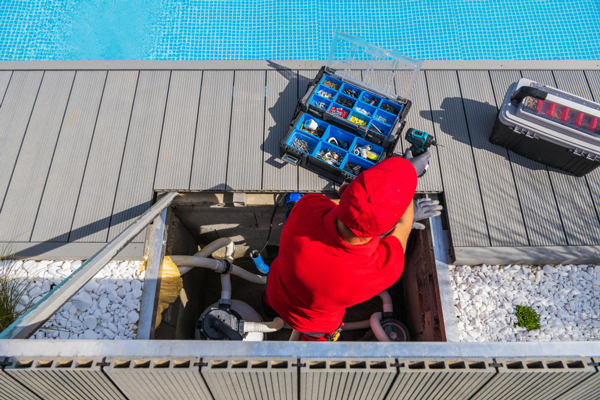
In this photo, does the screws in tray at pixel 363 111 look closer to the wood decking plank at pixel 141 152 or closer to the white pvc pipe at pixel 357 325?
the wood decking plank at pixel 141 152

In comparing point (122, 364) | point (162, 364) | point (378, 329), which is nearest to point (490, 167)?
point (378, 329)

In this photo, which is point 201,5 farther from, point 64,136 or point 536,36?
point 536,36

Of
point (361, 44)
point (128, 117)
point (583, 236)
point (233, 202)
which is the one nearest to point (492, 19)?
point (361, 44)

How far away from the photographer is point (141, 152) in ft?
12.2

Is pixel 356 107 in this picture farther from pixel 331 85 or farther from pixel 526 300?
pixel 526 300

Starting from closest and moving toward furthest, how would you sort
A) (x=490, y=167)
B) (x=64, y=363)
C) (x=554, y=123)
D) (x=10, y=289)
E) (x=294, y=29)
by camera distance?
(x=64, y=363) → (x=10, y=289) → (x=554, y=123) → (x=490, y=167) → (x=294, y=29)

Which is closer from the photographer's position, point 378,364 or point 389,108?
point 378,364

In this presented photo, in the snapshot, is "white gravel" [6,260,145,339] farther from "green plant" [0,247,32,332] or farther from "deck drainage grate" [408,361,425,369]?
"deck drainage grate" [408,361,425,369]

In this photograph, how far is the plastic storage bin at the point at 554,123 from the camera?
10.5 feet

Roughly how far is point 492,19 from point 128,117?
593cm

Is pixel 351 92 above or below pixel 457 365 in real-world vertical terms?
above

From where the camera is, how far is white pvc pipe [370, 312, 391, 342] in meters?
3.80

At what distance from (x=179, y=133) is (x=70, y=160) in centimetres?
118

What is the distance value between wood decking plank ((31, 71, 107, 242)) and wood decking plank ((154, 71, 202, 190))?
0.83 metres
